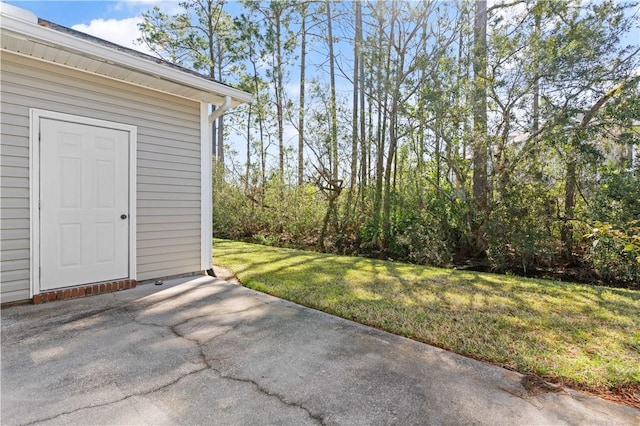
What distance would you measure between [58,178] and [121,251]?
3.37ft

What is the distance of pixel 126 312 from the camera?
3.18 metres

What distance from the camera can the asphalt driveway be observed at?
1.68 metres

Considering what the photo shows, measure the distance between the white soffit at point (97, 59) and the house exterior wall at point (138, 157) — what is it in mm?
162

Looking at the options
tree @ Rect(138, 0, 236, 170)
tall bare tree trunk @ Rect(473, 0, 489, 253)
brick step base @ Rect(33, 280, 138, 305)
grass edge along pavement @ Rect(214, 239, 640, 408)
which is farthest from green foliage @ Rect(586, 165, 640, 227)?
tree @ Rect(138, 0, 236, 170)

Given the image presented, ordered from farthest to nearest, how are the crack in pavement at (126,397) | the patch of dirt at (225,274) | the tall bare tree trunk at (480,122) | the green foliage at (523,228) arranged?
the tall bare tree trunk at (480,122) < the green foliage at (523,228) < the patch of dirt at (225,274) < the crack in pavement at (126,397)

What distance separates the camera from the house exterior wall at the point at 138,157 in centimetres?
323

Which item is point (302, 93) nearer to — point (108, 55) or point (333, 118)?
point (333, 118)

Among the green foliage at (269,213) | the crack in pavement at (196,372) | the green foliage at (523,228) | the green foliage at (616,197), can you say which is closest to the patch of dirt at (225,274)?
the crack in pavement at (196,372)

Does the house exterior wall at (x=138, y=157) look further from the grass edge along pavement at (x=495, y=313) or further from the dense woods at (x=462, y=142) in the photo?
the dense woods at (x=462, y=142)

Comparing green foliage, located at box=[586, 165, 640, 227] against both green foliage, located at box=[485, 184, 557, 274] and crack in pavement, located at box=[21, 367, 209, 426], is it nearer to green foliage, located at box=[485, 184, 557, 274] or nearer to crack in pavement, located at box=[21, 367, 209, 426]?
green foliage, located at box=[485, 184, 557, 274]

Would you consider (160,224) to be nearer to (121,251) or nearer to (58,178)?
(121,251)

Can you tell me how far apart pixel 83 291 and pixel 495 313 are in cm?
432

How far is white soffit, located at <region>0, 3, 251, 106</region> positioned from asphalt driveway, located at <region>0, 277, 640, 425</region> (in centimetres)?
249

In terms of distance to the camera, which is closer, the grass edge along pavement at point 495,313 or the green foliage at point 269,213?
the grass edge along pavement at point 495,313
